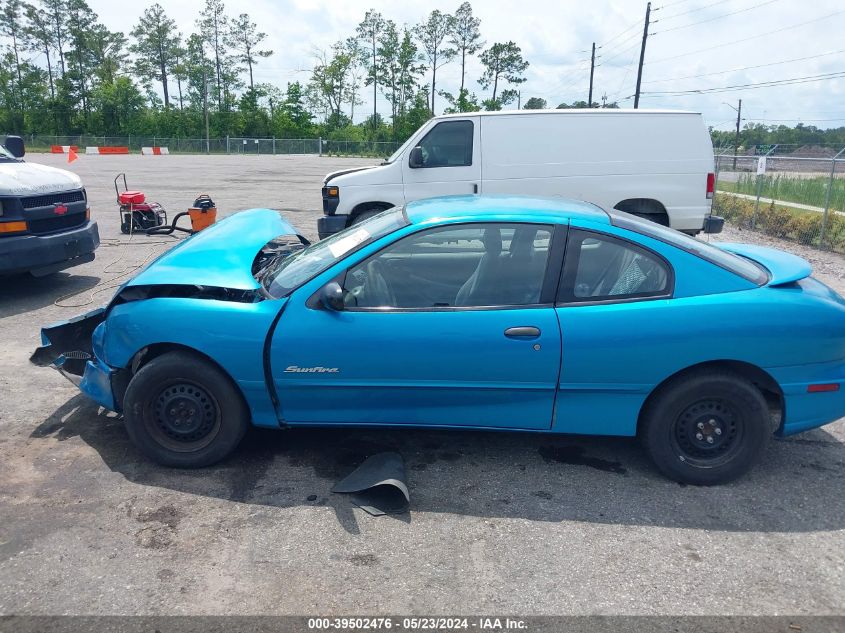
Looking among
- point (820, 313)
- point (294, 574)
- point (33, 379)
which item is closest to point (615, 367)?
point (820, 313)

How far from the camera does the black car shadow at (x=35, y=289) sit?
739 centimetres

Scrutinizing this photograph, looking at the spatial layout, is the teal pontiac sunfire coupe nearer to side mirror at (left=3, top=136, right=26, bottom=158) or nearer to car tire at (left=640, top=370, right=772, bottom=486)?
car tire at (left=640, top=370, right=772, bottom=486)

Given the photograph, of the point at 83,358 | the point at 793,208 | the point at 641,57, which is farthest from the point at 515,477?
the point at 641,57

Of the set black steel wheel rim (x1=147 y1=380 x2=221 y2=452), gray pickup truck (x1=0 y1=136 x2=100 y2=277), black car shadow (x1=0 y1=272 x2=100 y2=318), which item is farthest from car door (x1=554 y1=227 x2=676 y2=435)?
gray pickup truck (x1=0 y1=136 x2=100 y2=277)

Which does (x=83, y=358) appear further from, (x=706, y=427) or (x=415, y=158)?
(x=415, y=158)

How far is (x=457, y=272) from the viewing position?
3.90 meters

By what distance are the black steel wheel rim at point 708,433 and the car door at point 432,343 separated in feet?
2.42

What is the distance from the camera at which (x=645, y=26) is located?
4088 cm

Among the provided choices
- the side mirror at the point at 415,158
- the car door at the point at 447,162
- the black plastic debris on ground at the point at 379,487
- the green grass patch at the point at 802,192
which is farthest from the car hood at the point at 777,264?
the green grass patch at the point at 802,192

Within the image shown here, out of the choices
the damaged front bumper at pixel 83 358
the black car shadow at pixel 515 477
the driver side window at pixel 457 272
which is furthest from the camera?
the damaged front bumper at pixel 83 358

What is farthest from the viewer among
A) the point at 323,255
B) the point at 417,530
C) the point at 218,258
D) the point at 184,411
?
the point at 218,258

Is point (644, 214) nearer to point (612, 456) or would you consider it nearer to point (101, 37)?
point (612, 456)

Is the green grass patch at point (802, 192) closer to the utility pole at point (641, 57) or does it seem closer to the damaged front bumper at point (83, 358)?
the damaged front bumper at point (83, 358)

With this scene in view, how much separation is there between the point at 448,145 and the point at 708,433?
6825 mm
